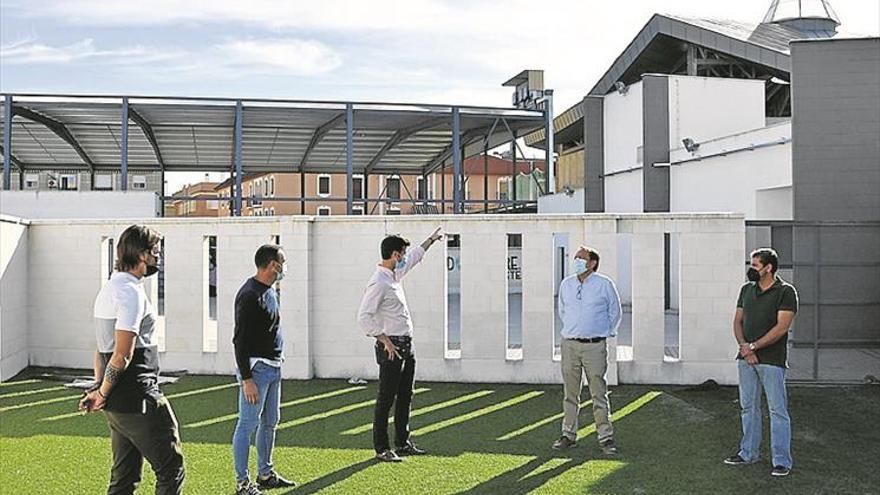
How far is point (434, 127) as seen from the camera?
80.5 ft

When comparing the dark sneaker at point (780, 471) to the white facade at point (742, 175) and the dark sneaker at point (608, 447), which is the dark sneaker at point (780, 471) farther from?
the white facade at point (742, 175)

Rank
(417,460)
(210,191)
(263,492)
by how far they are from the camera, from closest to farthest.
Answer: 1. (263,492)
2. (417,460)
3. (210,191)

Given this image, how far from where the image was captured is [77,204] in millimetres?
19953

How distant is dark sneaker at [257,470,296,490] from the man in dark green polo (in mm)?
3389

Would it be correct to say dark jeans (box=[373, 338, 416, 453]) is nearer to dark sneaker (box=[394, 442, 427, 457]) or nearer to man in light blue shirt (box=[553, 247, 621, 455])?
dark sneaker (box=[394, 442, 427, 457])

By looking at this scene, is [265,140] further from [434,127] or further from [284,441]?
[284,441]

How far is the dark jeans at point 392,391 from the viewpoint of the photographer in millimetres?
6742

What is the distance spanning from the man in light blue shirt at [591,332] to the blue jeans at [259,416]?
2483 mm

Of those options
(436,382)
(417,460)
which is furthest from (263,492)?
(436,382)

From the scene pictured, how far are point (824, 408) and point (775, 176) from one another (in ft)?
25.3

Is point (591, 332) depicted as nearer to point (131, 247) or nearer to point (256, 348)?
point (256, 348)

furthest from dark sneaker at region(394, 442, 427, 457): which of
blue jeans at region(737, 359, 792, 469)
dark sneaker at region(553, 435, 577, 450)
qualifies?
blue jeans at region(737, 359, 792, 469)

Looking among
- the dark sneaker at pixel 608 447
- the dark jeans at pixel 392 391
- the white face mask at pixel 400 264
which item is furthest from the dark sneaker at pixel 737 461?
the white face mask at pixel 400 264

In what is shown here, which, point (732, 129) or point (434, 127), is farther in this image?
point (434, 127)
